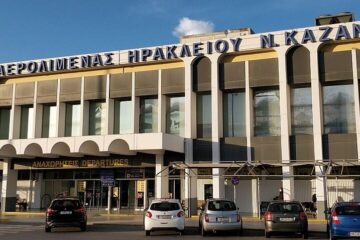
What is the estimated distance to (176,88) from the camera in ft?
109

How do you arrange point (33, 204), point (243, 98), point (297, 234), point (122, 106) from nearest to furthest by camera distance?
point (297, 234) → point (243, 98) → point (122, 106) → point (33, 204)

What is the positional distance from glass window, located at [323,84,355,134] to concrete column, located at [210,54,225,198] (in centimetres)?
665

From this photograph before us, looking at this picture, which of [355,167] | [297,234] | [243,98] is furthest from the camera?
[243,98]

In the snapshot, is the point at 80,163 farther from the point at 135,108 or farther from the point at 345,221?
the point at 345,221

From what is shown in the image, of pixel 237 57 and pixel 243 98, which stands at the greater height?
pixel 237 57

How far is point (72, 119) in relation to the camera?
37.0m

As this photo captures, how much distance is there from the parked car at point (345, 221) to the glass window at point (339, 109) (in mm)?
13309

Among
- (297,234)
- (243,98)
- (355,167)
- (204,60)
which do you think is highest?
(204,60)

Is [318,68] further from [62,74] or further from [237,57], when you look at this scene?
[62,74]

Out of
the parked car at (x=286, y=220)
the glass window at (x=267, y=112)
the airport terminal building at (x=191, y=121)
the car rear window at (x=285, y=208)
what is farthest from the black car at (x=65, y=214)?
the glass window at (x=267, y=112)

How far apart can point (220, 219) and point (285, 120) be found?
1285cm

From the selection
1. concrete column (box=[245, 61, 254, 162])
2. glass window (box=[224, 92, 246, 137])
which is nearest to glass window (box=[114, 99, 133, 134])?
glass window (box=[224, 92, 246, 137])

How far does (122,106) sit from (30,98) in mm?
7580

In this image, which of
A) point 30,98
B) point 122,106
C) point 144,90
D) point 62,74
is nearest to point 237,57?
point 144,90
